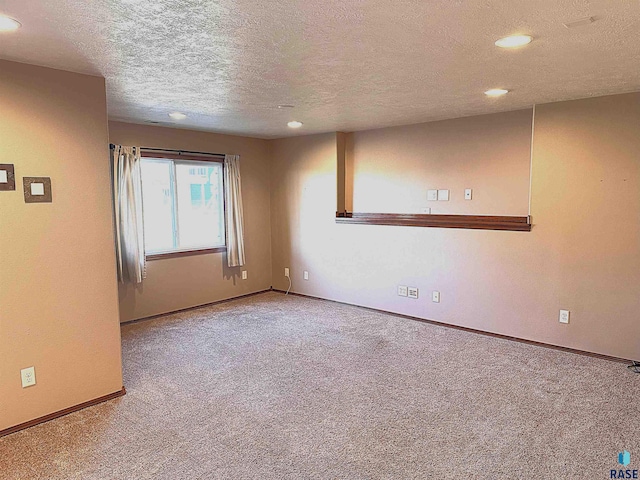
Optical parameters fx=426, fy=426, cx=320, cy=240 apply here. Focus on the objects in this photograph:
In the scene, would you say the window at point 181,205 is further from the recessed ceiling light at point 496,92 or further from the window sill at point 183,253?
the recessed ceiling light at point 496,92

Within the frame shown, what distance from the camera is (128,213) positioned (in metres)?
4.68

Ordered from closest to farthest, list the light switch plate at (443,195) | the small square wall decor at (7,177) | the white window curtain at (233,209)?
the small square wall decor at (7,177)
the light switch plate at (443,195)
the white window curtain at (233,209)

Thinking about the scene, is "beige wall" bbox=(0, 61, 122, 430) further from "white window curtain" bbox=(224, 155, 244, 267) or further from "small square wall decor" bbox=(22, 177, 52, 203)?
"white window curtain" bbox=(224, 155, 244, 267)

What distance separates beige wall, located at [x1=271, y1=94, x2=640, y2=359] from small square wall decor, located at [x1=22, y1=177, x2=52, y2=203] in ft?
11.6

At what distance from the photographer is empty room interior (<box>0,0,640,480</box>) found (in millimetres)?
2234

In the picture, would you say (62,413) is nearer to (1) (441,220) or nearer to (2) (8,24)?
(2) (8,24)

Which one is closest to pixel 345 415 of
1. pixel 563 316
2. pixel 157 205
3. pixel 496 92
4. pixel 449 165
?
pixel 563 316

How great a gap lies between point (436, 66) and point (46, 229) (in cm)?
267

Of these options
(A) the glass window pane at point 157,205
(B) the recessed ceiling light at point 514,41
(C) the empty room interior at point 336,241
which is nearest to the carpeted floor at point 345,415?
(C) the empty room interior at point 336,241

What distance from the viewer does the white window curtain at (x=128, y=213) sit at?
15.1ft

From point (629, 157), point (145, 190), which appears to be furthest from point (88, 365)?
point (629, 157)

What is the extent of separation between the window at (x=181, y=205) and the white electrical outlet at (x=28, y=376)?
98.1 inches

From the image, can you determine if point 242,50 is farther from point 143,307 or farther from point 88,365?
point 143,307

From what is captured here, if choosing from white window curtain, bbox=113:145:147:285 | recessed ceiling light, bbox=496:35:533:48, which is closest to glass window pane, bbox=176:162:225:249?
white window curtain, bbox=113:145:147:285
